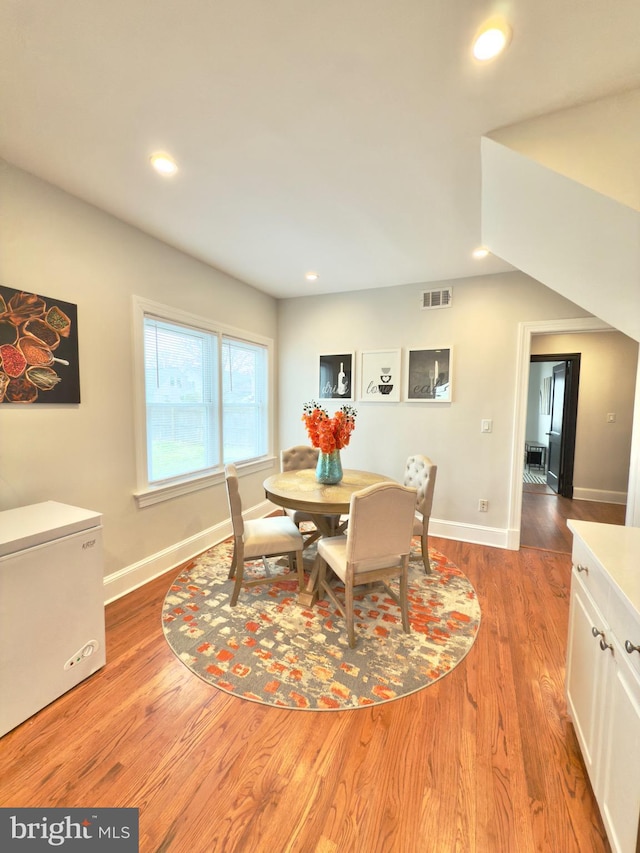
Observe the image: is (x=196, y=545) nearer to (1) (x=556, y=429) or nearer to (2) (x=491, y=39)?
(2) (x=491, y=39)

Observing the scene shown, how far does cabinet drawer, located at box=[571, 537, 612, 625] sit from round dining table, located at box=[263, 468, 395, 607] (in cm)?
112

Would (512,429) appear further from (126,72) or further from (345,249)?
(126,72)

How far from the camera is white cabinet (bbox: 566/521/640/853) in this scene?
967mm

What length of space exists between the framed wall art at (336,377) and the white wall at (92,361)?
1638 mm

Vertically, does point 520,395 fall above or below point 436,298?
below

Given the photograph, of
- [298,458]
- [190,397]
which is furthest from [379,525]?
[190,397]

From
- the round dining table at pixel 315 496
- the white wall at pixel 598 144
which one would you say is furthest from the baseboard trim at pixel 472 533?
the white wall at pixel 598 144

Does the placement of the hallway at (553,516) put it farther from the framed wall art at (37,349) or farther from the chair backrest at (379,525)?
the framed wall art at (37,349)

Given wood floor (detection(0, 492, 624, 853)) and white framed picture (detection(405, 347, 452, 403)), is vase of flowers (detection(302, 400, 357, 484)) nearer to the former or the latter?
white framed picture (detection(405, 347, 452, 403))

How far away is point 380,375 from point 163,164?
2.71 m

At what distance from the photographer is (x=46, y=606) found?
5.36 feet

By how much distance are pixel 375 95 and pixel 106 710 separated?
2994 millimetres

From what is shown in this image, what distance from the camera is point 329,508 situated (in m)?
2.25

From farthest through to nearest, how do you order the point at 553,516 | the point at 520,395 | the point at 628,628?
1. the point at 553,516
2. the point at 520,395
3. the point at 628,628
